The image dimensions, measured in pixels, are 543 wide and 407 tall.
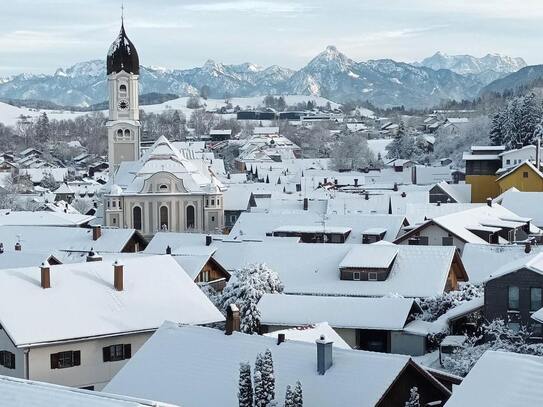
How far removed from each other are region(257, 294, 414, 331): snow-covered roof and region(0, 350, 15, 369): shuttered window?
30.2 ft

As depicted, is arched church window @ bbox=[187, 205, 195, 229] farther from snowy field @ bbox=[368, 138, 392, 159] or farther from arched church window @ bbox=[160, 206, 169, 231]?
snowy field @ bbox=[368, 138, 392, 159]

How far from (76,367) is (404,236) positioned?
25046 mm

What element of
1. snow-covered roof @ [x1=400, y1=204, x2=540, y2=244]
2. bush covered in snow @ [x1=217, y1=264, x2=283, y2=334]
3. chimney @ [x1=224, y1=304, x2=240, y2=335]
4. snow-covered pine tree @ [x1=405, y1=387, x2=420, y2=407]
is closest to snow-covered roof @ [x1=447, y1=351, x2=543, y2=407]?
snow-covered pine tree @ [x1=405, y1=387, x2=420, y2=407]

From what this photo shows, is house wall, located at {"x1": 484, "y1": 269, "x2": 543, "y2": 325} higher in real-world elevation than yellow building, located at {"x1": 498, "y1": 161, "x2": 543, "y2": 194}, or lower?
lower

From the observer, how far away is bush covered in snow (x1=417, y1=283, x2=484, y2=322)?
123ft

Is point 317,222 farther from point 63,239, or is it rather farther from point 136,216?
point 136,216

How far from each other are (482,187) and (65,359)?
197 ft

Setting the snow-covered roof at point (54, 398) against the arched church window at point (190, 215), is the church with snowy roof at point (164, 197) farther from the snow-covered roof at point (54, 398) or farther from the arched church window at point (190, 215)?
the snow-covered roof at point (54, 398)

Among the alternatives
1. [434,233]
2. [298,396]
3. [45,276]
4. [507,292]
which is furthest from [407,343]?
[434,233]

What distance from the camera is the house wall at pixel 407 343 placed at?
35031 millimetres

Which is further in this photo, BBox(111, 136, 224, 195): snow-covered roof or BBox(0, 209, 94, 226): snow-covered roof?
BBox(111, 136, 224, 195): snow-covered roof

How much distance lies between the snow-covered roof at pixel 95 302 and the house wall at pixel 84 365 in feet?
1.17

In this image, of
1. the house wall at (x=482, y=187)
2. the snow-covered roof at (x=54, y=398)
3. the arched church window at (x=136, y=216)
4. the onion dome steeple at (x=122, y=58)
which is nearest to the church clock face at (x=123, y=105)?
the onion dome steeple at (x=122, y=58)

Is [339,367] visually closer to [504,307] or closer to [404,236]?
[504,307]
